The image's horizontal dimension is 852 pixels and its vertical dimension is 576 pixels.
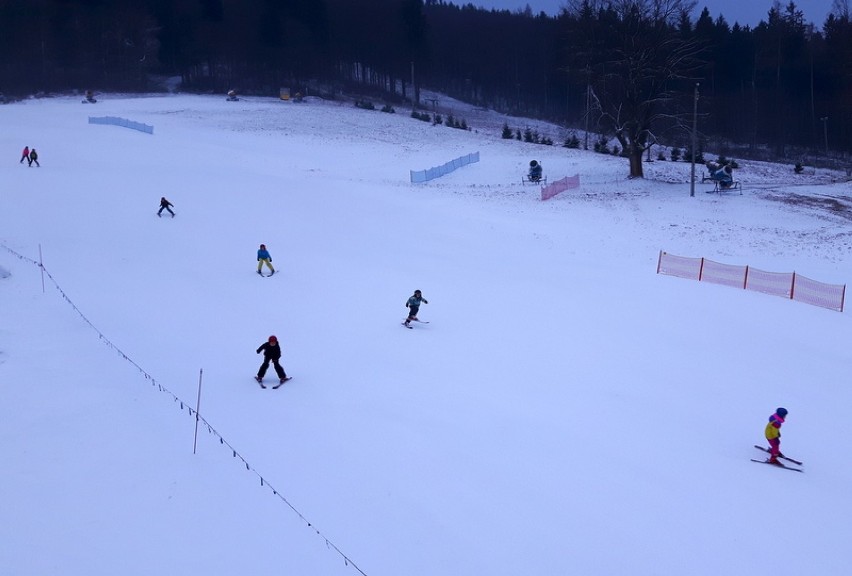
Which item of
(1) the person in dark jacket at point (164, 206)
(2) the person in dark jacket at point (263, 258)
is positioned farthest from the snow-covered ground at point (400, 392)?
(1) the person in dark jacket at point (164, 206)

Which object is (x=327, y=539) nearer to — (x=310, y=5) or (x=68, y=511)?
(x=68, y=511)

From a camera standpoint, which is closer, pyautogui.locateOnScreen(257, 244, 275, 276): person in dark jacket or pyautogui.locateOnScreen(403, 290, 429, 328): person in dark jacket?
pyautogui.locateOnScreen(403, 290, 429, 328): person in dark jacket

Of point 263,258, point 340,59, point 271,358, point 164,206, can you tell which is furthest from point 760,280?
point 340,59

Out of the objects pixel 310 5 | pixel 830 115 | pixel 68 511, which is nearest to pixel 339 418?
pixel 68 511

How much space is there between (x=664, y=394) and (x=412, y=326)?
7097 millimetres

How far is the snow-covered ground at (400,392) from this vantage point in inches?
394

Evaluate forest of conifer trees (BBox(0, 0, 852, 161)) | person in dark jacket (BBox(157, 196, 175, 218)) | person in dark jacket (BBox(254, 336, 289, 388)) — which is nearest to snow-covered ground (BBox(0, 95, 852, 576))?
person in dark jacket (BBox(254, 336, 289, 388))

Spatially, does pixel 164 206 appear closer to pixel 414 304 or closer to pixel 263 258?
pixel 263 258

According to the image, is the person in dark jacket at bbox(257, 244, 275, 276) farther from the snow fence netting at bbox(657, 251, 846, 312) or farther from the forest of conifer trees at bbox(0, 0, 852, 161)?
the forest of conifer trees at bbox(0, 0, 852, 161)

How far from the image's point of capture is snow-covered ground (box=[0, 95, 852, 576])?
1000 centimetres

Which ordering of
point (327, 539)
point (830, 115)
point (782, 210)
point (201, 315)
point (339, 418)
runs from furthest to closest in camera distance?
point (830, 115), point (782, 210), point (201, 315), point (339, 418), point (327, 539)

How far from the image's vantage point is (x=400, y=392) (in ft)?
49.3

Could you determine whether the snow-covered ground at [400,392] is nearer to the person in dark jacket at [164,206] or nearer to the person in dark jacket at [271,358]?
the person in dark jacket at [271,358]

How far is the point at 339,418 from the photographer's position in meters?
13.5
